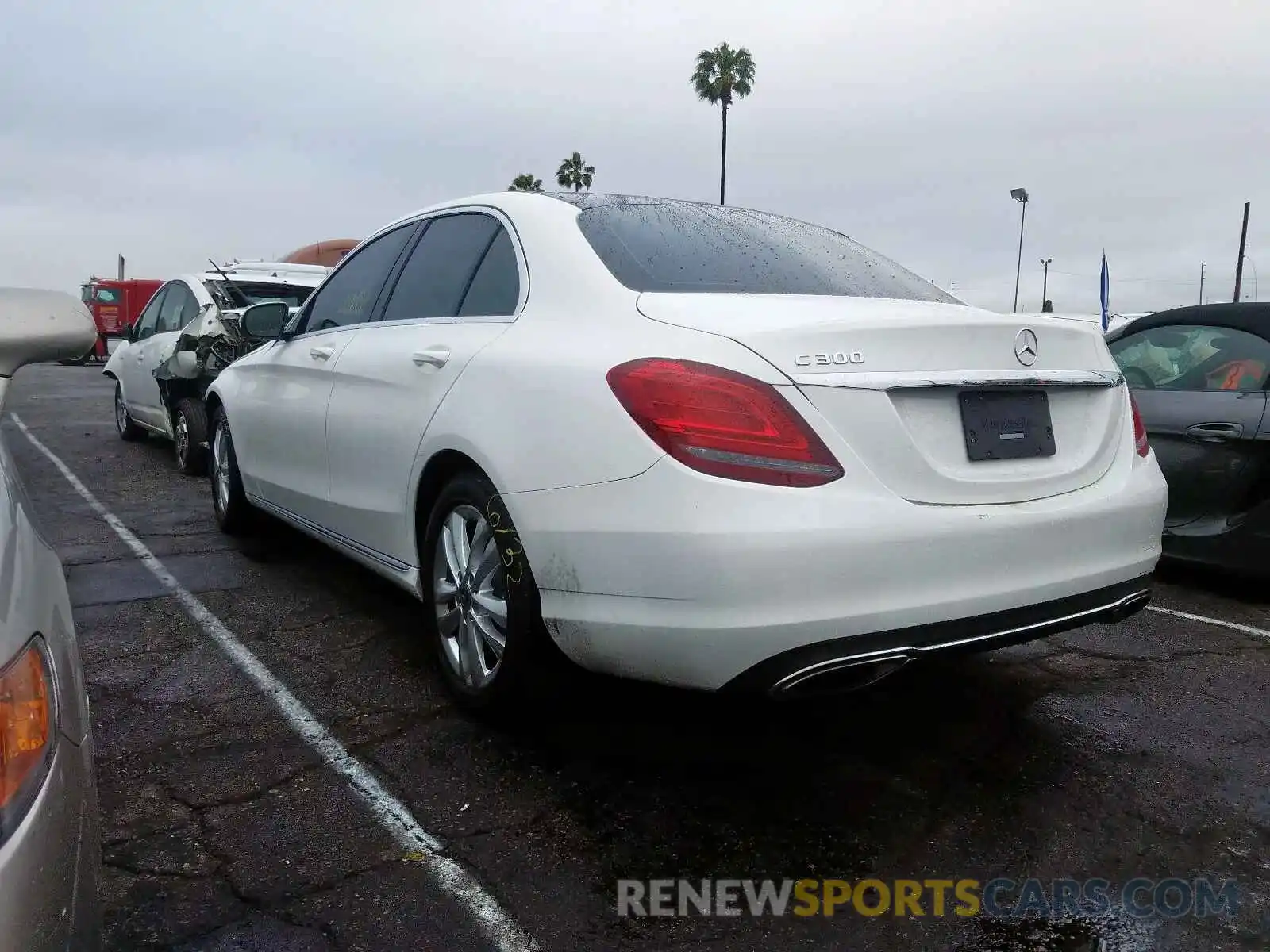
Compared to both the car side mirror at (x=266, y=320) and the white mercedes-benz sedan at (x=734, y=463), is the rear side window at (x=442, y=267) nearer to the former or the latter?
the white mercedes-benz sedan at (x=734, y=463)

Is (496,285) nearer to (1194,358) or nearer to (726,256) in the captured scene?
(726,256)

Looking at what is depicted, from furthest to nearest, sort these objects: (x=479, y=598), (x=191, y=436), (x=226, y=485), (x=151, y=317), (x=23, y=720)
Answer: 1. (x=151, y=317)
2. (x=191, y=436)
3. (x=226, y=485)
4. (x=479, y=598)
5. (x=23, y=720)

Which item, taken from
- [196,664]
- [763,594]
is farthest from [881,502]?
[196,664]

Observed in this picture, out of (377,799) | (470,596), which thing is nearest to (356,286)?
(470,596)

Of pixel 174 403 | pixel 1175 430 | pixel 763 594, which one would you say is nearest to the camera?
pixel 763 594

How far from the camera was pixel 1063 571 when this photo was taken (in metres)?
2.58

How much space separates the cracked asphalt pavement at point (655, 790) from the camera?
2174mm

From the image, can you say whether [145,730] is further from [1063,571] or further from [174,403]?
[174,403]

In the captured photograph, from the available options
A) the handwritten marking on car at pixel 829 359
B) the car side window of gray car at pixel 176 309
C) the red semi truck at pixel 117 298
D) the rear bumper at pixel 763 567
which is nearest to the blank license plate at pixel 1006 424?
the rear bumper at pixel 763 567

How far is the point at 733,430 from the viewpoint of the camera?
2311mm

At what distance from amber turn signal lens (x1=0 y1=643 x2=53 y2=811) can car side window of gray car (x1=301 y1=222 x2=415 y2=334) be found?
2709 millimetres

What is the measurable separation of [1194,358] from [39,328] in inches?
189

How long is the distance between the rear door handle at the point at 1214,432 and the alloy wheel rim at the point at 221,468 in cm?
460

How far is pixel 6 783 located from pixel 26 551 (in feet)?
1.51
